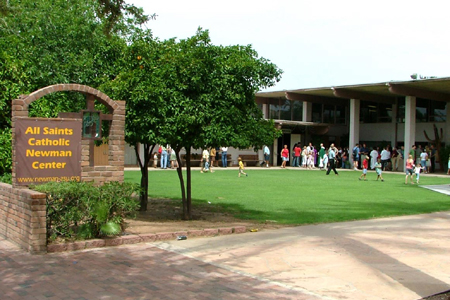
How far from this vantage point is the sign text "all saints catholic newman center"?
8273 millimetres

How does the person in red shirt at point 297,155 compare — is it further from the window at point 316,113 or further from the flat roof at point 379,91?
the window at point 316,113

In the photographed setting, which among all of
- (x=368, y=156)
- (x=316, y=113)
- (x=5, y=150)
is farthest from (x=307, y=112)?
(x=5, y=150)

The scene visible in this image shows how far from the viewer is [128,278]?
631cm

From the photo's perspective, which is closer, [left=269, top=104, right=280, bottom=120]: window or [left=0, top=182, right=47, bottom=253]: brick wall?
[left=0, top=182, right=47, bottom=253]: brick wall

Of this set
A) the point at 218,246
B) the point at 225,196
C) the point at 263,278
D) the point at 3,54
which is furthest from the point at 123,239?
the point at 225,196

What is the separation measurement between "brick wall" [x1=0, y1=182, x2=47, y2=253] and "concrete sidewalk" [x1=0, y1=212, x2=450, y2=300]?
0.19 metres

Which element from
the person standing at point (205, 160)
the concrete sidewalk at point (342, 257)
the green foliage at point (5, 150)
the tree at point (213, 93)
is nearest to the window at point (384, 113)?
the person standing at point (205, 160)

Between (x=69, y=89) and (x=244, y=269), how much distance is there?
176 inches

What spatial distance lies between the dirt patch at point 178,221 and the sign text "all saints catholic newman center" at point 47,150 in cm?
162

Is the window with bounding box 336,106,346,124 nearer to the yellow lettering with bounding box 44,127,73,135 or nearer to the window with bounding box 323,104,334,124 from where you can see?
the window with bounding box 323,104,334,124

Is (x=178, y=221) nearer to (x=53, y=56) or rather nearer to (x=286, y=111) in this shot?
(x=53, y=56)

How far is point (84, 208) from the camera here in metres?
8.09

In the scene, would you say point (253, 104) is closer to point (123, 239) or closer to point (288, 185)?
point (123, 239)

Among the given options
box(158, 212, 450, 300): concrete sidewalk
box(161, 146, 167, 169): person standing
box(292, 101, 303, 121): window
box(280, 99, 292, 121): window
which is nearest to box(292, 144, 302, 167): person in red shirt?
box(292, 101, 303, 121): window
